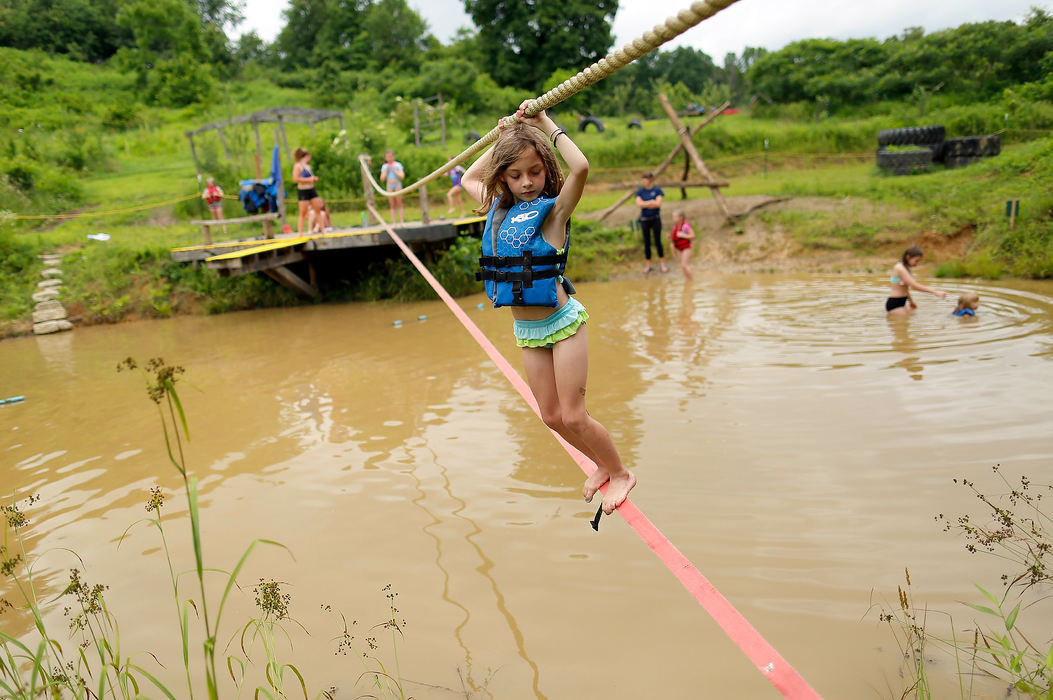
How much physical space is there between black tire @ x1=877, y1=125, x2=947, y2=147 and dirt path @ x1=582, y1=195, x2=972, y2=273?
2998mm

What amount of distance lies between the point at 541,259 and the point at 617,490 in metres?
0.88

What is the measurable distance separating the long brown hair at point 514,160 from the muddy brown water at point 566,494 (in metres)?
1.61

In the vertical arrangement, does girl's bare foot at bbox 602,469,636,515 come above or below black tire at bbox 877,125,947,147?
below

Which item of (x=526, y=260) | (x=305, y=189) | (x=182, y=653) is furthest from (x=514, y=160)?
(x=305, y=189)

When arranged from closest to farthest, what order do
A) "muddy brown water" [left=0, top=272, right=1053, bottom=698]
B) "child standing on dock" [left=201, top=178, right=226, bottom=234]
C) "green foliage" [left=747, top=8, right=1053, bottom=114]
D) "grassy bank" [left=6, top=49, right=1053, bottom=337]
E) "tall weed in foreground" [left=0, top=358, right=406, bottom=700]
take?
"tall weed in foreground" [left=0, top=358, right=406, bottom=700] → "muddy brown water" [left=0, top=272, right=1053, bottom=698] → "grassy bank" [left=6, top=49, right=1053, bottom=337] → "child standing on dock" [left=201, top=178, right=226, bottom=234] → "green foliage" [left=747, top=8, right=1053, bottom=114]

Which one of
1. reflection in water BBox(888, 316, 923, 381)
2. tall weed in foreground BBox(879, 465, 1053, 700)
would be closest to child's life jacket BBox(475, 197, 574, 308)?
tall weed in foreground BBox(879, 465, 1053, 700)

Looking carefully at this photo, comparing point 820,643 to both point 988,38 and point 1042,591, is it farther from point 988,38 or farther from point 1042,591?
point 988,38

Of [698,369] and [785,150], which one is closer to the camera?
[698,369]

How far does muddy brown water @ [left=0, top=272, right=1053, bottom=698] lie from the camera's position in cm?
260

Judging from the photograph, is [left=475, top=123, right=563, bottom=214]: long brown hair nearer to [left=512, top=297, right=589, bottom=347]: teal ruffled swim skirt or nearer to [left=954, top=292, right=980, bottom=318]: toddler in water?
[left=512, top=297, right=589, bottom=347]: teal ruffled swim skirt

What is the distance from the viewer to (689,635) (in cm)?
262

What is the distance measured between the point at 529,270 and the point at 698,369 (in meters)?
3.94

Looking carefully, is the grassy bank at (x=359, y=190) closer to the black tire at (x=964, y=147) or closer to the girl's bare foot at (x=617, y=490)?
the black tire at (x=964, y=147)

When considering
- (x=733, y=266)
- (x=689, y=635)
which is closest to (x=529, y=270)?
(x=689, y=635)
